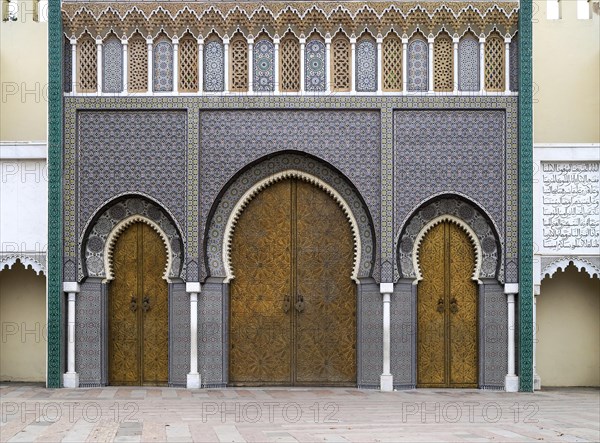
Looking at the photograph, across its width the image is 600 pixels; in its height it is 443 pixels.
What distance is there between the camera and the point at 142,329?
33.6 ft

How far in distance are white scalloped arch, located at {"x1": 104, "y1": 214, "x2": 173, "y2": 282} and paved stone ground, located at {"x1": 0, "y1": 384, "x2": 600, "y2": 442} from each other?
52.3 inches

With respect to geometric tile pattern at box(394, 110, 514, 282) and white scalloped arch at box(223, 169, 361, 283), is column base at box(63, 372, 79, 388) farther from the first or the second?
geometric tile pattern at box(394, 110, 514, 282)

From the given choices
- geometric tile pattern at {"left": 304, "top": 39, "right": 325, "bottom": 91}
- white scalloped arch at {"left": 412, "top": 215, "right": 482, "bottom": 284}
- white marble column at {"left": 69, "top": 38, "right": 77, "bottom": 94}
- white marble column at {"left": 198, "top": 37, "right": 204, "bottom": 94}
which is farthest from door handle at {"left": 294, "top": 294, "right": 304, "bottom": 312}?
white marble column at {"left": 69, "top": 38, "right": 77, "bottom": 94}

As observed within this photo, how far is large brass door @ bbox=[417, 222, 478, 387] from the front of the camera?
1018cm

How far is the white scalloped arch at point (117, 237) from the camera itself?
1015 cm

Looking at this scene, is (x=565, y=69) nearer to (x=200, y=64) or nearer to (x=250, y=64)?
(x=250, y=64)

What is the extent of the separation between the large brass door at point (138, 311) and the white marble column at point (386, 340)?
2480mm

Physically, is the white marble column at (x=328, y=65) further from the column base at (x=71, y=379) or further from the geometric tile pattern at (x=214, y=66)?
the column base at (x=71, y=379)

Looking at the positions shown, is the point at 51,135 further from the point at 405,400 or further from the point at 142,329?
the point at 405,400

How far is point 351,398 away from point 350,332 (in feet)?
3.51

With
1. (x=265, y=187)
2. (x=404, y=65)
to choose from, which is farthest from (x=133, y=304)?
(x=404, y=65)

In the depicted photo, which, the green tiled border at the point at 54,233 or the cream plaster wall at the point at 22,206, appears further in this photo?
the cream plaster wall at the point at 22,206

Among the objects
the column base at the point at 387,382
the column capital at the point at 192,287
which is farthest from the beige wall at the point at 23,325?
the column base at the point at 387,382

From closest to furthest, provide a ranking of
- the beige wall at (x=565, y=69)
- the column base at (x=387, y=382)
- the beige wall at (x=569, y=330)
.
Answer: the column base at (x=387, y=382)
the beige wall at (x=569, y=330)
the beige wall at (x=565, y=69)
